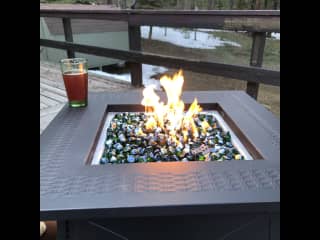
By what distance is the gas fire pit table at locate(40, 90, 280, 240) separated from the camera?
0.75 metres

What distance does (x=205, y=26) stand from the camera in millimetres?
2674

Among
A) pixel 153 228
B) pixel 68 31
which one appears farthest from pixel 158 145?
pixel 68 31

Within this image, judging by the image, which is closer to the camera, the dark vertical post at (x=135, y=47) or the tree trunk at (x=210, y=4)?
the dark vertical post at (x=135, y=47)

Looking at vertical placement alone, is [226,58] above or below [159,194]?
below

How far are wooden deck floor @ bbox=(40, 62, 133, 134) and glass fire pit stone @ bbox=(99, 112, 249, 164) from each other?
1546 millimetres

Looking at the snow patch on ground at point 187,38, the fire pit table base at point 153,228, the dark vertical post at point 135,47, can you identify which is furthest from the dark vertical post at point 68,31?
the fire pit table base at point 153,228

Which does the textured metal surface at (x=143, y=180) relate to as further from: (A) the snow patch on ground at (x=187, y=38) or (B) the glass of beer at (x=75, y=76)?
(A) the snow patch on ground at (x=187, y=38)

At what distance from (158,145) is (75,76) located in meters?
0.50

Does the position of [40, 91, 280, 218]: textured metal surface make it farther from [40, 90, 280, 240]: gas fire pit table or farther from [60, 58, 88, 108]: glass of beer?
[60, 58, 88, 108]: glass of beer

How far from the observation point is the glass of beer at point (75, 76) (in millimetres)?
1349

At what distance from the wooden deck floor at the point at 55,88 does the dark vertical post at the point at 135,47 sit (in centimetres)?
11

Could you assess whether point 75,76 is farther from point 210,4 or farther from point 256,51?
point 210,4

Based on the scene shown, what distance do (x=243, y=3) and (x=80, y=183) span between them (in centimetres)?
341
